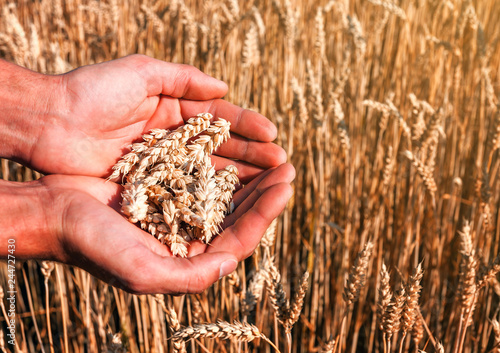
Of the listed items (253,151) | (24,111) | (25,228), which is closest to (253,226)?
(253,151)

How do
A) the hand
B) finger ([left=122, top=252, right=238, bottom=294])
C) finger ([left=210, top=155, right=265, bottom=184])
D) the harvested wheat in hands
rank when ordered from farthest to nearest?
finger ([left=210, top=155, right=265, bottom=184])
the hand
the harvested wheat in hands
finger ([left=122, top=252, right=238, bottom=294])

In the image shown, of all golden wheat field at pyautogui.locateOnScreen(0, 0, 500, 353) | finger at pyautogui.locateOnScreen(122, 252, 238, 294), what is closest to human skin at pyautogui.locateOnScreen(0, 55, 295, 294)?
finger at pyautogui.locateOnScreen(122, 252, 238, 294)

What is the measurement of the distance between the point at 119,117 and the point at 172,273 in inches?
25.9

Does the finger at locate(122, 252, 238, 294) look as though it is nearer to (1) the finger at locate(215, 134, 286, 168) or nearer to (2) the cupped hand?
(2) the cupped hand

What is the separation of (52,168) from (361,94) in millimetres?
1296

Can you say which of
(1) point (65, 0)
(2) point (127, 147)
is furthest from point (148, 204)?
(1) point (65, 0)

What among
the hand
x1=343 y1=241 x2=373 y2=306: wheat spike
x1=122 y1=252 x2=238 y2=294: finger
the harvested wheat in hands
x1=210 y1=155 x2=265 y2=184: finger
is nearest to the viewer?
x1=122 y1=252 x2=238 y2=294: finger

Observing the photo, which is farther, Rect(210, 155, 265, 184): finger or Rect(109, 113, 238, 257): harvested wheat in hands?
Rect(210, 155, 265, 184): finger

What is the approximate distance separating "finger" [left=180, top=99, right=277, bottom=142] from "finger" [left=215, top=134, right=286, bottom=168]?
0.02 meters

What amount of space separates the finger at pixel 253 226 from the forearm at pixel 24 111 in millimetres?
667

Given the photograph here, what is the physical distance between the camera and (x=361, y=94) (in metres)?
1.92

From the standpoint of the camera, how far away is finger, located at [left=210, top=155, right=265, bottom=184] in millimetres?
1449

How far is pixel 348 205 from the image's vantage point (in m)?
1.69

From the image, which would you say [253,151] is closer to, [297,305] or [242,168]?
[242,168]
